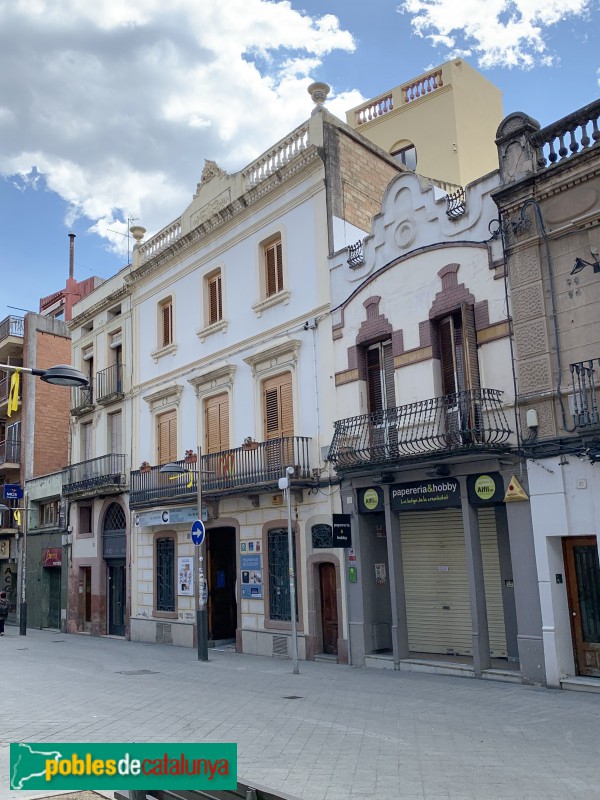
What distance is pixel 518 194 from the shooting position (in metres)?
13.9

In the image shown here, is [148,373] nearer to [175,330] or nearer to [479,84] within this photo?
[175,330]

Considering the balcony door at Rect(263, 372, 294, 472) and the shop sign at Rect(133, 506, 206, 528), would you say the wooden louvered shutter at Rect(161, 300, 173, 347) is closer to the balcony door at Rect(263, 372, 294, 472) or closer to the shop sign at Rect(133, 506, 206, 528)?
the shop sign at Rect(133, 506, 206, 528)

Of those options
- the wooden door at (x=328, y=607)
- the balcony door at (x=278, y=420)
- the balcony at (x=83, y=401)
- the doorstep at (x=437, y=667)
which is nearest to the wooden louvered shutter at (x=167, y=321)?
the balcony at (x=83, y=401)

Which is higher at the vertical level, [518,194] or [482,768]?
[518,194]

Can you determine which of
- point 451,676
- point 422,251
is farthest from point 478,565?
point 422,251

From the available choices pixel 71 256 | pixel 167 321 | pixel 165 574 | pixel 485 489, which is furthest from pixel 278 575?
pixel 71 256

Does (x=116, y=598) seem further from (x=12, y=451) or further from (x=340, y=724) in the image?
(x=340, y=724)

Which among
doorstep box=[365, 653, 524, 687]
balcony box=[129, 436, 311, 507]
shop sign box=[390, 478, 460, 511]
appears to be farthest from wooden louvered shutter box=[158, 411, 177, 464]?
doorstep box=[365, 653, 524, 687]

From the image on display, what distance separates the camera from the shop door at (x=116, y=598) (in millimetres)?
25875

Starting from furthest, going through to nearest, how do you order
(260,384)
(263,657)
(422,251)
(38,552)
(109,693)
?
(38,552), (260,384), (263,657), (422,251), (109,693)

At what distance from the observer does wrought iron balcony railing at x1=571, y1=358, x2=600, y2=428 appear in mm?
12227

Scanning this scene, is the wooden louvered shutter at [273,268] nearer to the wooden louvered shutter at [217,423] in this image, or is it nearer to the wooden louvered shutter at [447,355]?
the wooden louvered shutter at [217,423]

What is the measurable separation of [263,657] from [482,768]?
1109 centimetres

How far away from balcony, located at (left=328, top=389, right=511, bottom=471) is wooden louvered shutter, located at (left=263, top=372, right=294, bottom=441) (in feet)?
7.62
